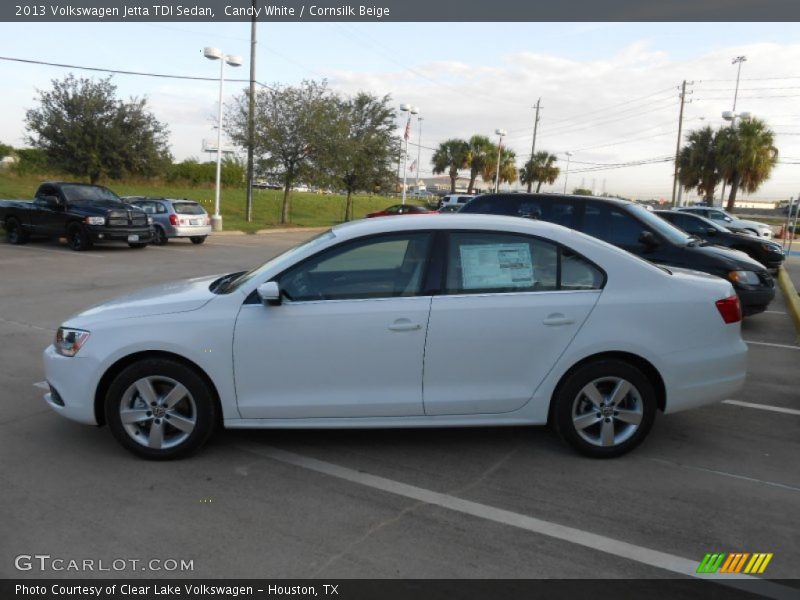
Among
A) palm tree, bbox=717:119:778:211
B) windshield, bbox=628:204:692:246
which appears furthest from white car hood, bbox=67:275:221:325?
palm tree, bbox=717:119:778:211

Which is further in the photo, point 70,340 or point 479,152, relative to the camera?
point 479,152

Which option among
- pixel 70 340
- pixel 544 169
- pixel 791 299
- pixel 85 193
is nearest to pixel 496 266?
pixel 70 340

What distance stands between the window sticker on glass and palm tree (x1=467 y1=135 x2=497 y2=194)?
59276mm

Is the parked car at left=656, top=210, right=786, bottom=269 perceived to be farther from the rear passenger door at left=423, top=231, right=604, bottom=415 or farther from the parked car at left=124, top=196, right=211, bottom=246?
the parked car at left=124, top=196, right=211, bottom=246

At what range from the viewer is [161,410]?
424cm

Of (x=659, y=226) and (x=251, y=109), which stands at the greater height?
A: (x=251, y=109)

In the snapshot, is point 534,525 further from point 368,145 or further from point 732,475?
point 368,145

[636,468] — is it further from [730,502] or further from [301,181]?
[301,181]

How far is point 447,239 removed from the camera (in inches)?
172

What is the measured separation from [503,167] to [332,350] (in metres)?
64.9

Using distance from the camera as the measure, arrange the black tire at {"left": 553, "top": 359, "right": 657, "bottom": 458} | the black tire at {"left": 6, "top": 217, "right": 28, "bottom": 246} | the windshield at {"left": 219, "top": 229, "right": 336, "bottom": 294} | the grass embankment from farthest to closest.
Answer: the grass embankment < the black tire at {"left": 6, "top": 217, "right": 28, "bottom": 246} < the windshield at {"left": 219, "top": 229, "right": 336, "bottom": 294} < the black tire at {"left": 553, "top": 359, "right": 657, "bottom": 458}

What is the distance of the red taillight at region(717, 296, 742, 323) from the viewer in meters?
4.46
